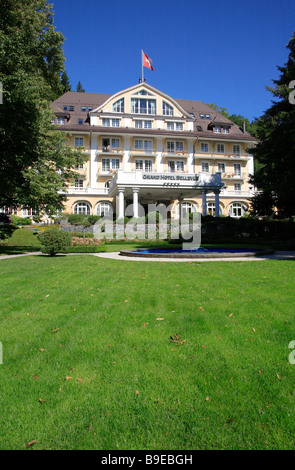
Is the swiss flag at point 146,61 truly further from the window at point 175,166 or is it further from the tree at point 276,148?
the tree at point 276,148

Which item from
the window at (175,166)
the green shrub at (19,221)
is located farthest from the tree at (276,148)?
the green shrub at (19,221)

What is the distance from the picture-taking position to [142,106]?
40.8m

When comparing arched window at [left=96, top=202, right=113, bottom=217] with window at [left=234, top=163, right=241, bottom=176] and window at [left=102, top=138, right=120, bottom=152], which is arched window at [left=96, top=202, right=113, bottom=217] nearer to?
window at [left=102, top=138, right=120, bottom=152]

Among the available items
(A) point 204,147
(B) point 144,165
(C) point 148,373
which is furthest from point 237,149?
(C) point 148,373

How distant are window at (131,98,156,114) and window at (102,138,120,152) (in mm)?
5457

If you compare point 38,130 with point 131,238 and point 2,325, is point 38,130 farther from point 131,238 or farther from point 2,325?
point 2,325

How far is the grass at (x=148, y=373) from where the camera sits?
73.9 inches

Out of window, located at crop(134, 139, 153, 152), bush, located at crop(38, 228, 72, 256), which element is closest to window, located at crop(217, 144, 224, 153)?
window, located at crop(134, 139, 153, 152)

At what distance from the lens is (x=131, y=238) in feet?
81.1

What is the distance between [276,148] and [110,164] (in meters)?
24.0

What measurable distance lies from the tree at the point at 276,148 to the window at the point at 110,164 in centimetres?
2078

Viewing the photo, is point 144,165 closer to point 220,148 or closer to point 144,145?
point 144,145
